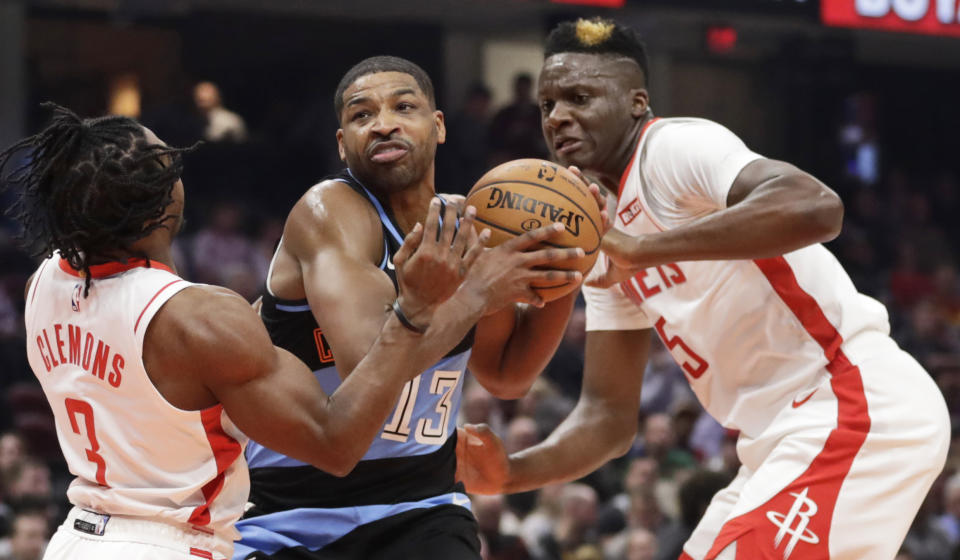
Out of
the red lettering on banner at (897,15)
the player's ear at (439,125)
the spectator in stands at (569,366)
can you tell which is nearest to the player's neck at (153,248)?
the player's ear at (439,125)

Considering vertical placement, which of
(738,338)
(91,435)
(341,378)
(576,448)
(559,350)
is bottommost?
(559,350)

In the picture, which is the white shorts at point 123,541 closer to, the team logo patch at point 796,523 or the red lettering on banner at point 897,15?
the team logo patch at point 796,523

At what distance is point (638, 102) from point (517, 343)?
95cm

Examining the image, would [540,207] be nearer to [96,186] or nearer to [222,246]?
[96,186]

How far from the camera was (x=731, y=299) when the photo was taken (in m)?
4.04

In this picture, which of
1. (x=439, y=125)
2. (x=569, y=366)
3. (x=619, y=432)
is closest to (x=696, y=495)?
(x=619, y=432)

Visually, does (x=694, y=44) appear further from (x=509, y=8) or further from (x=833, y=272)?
(x=833, y=272)

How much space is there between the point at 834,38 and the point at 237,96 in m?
5.99

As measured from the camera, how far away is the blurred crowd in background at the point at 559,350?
288 inches

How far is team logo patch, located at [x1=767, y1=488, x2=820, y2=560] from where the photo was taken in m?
3.65

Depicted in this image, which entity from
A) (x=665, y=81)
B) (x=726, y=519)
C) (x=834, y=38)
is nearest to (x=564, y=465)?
(x=726, y=519)

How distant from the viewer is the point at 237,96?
1358cm

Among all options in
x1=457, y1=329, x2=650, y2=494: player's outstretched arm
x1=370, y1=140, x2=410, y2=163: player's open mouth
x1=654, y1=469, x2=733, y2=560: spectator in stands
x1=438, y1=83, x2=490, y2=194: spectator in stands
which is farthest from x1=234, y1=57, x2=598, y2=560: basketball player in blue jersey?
x1=438, y1=83, x2=490, y2=194: spectator in stands

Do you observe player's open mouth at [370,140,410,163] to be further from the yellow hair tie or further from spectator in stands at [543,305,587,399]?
spectator in stands at [543,305,587,399]
